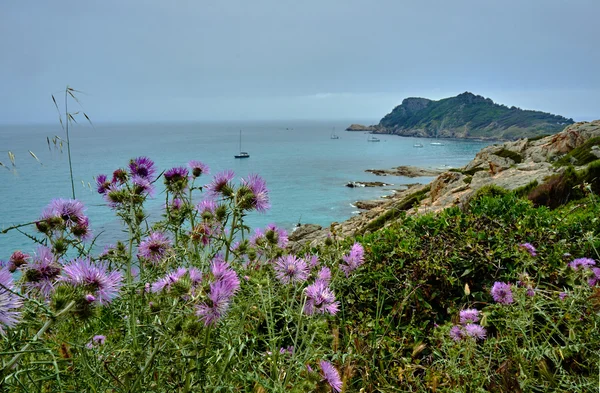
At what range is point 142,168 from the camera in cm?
233

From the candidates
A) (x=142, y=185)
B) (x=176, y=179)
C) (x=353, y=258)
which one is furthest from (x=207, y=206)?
(x=353, y=258)

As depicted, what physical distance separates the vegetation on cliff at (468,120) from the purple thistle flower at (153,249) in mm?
145161

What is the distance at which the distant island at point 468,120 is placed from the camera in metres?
139

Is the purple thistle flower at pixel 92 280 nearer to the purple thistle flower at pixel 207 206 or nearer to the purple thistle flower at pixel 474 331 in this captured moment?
the purple thistle flower at pixel 207 206

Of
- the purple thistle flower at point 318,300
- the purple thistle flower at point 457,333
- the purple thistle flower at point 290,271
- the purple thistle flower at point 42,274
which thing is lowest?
the purple thistle flower at point 457,333

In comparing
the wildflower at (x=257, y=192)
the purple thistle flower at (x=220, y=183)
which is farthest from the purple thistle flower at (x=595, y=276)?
the purple thistle flower at (x=220, y=183)

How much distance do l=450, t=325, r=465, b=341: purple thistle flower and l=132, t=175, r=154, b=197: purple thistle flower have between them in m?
1.87

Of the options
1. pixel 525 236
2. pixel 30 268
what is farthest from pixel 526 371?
pixel 30 268

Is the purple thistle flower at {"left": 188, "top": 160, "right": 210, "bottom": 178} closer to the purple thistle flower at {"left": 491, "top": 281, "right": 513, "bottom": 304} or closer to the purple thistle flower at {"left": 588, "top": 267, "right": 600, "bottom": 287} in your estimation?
the purple thistle flower at {"left": 491, "top": 281, "right": 513, "bottom": 304}

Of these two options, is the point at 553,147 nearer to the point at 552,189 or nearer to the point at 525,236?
the point at 552,189

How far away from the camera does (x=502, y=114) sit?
511 feet

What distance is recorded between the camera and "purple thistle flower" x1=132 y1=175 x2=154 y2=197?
2.18m

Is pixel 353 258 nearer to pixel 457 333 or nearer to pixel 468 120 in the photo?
Answer: pixel 457 333

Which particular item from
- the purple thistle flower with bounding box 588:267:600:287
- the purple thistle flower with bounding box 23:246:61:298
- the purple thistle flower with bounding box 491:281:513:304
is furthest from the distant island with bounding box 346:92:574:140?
the purple thistle flower with bounding box 23:246:61:298
